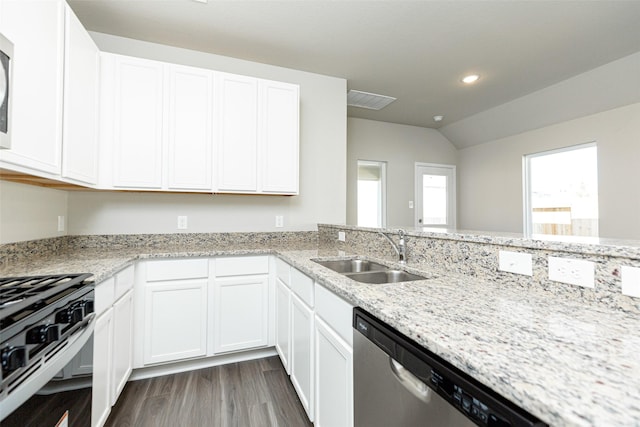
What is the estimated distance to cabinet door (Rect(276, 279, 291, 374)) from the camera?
199cm

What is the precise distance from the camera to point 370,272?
1.65m

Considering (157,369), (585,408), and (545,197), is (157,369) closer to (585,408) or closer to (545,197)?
(585,408)

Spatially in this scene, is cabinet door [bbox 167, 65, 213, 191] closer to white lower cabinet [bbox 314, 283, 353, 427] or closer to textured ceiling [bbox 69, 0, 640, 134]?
textured ceiling [bbox 69, 0, 640, 134]

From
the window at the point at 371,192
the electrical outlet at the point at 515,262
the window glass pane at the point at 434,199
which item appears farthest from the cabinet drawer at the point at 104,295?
the window glass pane at the point at 434,199

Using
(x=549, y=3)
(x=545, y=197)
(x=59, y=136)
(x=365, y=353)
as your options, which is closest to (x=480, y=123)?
→ (x=545, y=197)

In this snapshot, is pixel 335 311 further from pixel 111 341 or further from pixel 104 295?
pixel 111 341

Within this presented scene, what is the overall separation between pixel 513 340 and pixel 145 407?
2103 millimetres

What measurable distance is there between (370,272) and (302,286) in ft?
1.36

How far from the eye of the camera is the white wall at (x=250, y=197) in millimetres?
2420

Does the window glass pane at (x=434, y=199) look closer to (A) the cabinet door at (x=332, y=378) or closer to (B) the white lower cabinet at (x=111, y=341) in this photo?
(A) the cabinet door at (x=332, y=378)

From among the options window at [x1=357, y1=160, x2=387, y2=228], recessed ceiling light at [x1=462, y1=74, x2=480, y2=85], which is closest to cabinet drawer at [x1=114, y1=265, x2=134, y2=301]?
window at [x1=357, y1=160, x2=387, y2=228]

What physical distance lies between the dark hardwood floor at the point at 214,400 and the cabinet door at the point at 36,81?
1.49 m

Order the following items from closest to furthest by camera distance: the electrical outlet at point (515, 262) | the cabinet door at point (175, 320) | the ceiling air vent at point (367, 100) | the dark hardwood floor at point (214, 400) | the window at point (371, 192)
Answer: the electrical outlet at point (515, 262) → the dark hardwood floor at point (214, 400) → the cabinet door at point (175, 320) → the ceiling air vent at point (367, 100) → the window at point (371, 192)

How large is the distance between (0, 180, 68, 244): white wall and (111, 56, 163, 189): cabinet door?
460mm
